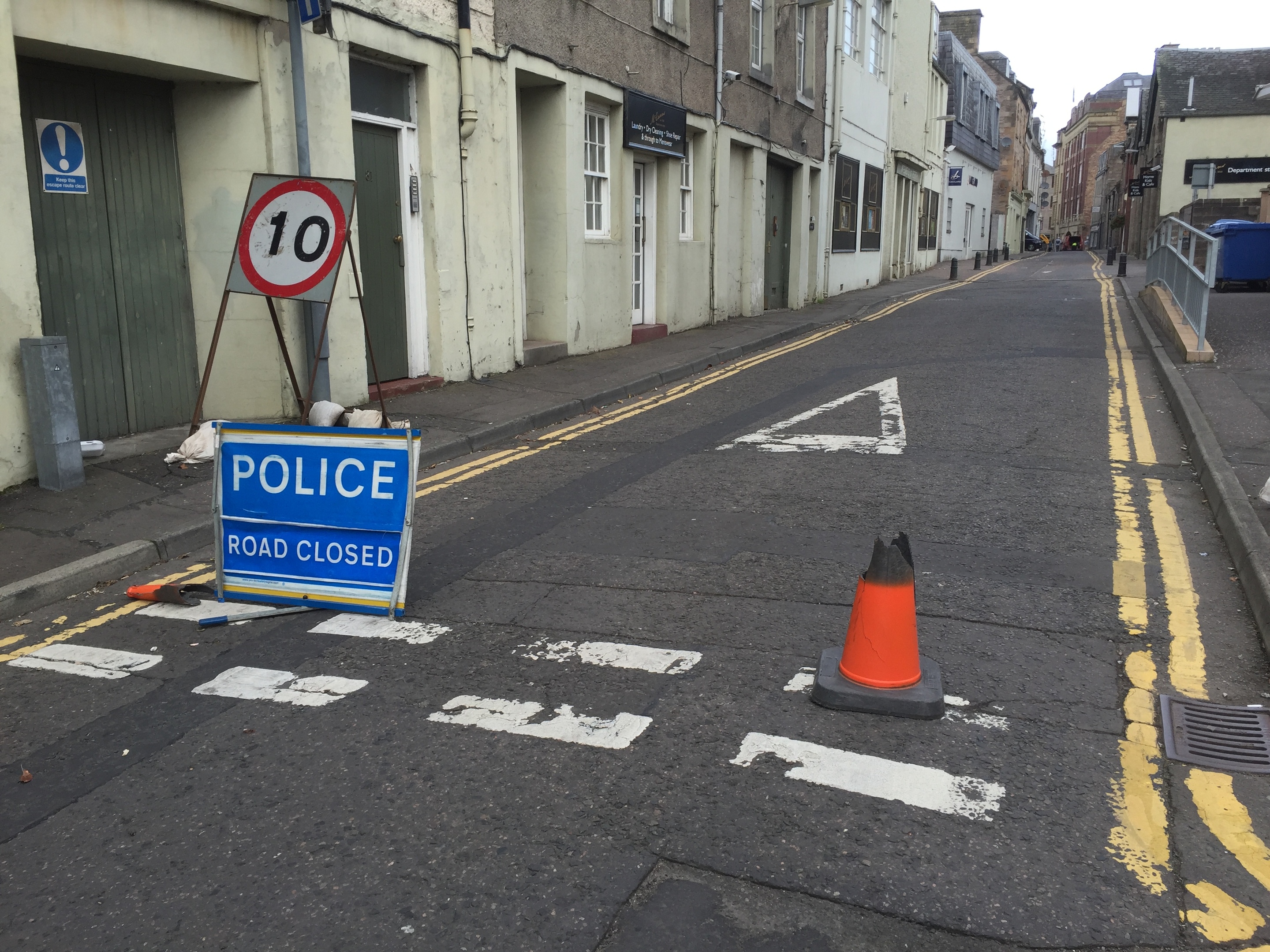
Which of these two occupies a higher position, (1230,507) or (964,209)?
(964,209)

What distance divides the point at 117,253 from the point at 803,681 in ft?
22.8

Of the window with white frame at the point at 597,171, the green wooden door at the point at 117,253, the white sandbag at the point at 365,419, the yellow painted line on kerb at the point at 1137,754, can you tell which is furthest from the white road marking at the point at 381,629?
the window with white frame at the point at 597,171

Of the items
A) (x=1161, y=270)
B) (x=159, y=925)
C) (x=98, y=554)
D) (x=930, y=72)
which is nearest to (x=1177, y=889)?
(x=159, y=925)

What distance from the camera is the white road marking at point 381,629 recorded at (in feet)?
15.5

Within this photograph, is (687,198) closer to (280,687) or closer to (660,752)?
(280,687)

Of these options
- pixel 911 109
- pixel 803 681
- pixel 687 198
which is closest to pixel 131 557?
pixel 803 681

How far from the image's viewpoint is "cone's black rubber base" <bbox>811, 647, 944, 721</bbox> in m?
3.81

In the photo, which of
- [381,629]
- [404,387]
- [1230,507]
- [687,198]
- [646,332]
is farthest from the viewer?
[687,198]

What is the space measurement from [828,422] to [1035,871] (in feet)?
23.1

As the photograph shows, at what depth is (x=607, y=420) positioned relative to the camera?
10.4 meters

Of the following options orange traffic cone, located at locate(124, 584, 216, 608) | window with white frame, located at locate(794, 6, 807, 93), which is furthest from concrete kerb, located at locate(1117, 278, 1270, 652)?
window with white frame, located at locate(794, 6, 807, 93)

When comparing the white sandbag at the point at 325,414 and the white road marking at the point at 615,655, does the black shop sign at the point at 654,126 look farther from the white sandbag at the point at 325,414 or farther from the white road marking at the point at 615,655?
the white road marking at the point at 615,655

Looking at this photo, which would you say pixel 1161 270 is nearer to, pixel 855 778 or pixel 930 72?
pixel 855 778

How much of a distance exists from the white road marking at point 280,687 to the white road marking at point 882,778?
163 centimetres
